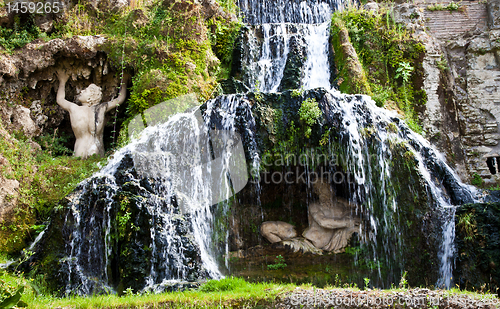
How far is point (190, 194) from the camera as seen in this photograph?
8508 mm

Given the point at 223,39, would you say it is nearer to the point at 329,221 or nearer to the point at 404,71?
the point at 404,71

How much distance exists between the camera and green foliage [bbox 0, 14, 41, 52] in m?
11.0

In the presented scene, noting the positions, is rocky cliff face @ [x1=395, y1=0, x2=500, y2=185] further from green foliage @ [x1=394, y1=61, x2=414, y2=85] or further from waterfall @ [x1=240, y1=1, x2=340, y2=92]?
waterfall @ [x1=240, y1=1, x2=340, y2=92]

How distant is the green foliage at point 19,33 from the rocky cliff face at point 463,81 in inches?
477

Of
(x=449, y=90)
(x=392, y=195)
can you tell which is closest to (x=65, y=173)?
(x=392, y=195)

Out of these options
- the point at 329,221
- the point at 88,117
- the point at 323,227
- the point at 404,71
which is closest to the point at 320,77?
the point at 404,71

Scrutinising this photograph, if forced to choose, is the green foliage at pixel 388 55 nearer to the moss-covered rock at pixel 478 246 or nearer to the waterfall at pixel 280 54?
the waterfall at pixel 280 54

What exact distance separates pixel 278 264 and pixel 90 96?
7.21 metres

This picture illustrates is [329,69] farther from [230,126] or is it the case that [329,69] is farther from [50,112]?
[50,112]

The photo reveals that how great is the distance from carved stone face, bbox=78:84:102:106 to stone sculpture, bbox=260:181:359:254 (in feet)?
20.2

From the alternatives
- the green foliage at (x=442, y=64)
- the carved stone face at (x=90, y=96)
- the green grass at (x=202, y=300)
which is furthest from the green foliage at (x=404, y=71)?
the carved stone face at (x=90, y=96)

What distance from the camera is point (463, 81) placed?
41.7ft

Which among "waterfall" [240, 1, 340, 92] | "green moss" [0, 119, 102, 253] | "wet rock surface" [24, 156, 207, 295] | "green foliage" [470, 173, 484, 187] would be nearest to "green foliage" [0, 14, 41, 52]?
"green moss" [0, 119, 102, 253]

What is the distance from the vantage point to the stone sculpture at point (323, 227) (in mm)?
9328
